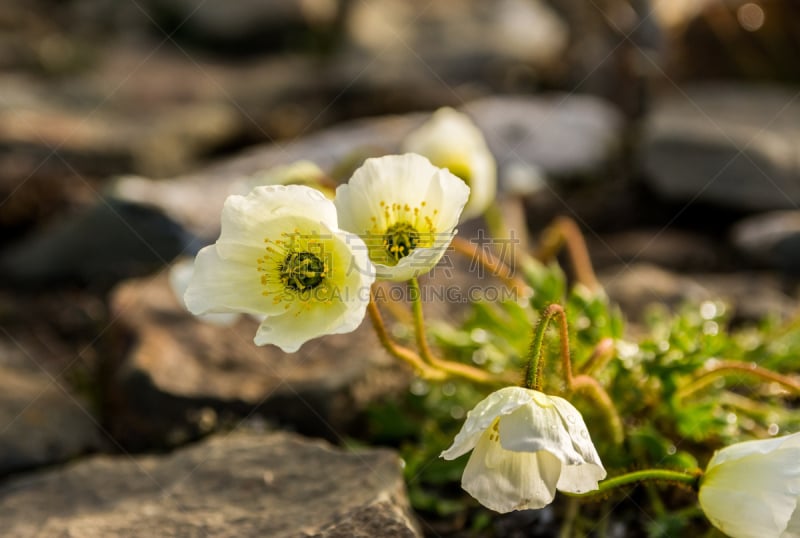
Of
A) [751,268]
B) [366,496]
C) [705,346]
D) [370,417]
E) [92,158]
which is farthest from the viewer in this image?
[92,158]

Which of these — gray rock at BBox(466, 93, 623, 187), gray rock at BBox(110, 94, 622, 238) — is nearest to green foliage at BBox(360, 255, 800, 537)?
gray rock at BBox(110, 94, 622, 238)

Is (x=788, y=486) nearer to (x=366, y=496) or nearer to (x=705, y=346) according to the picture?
(x=705, y=346)

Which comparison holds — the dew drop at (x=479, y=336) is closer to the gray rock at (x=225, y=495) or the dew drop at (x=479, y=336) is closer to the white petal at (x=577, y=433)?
the gray rock at (x=225, y=495)

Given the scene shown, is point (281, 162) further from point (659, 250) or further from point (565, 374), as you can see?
point (565, 374)

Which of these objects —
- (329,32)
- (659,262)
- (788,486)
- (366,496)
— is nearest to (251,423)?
(366,496)

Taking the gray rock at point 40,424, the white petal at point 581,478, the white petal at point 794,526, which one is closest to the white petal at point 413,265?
the white petal at point 581,478
